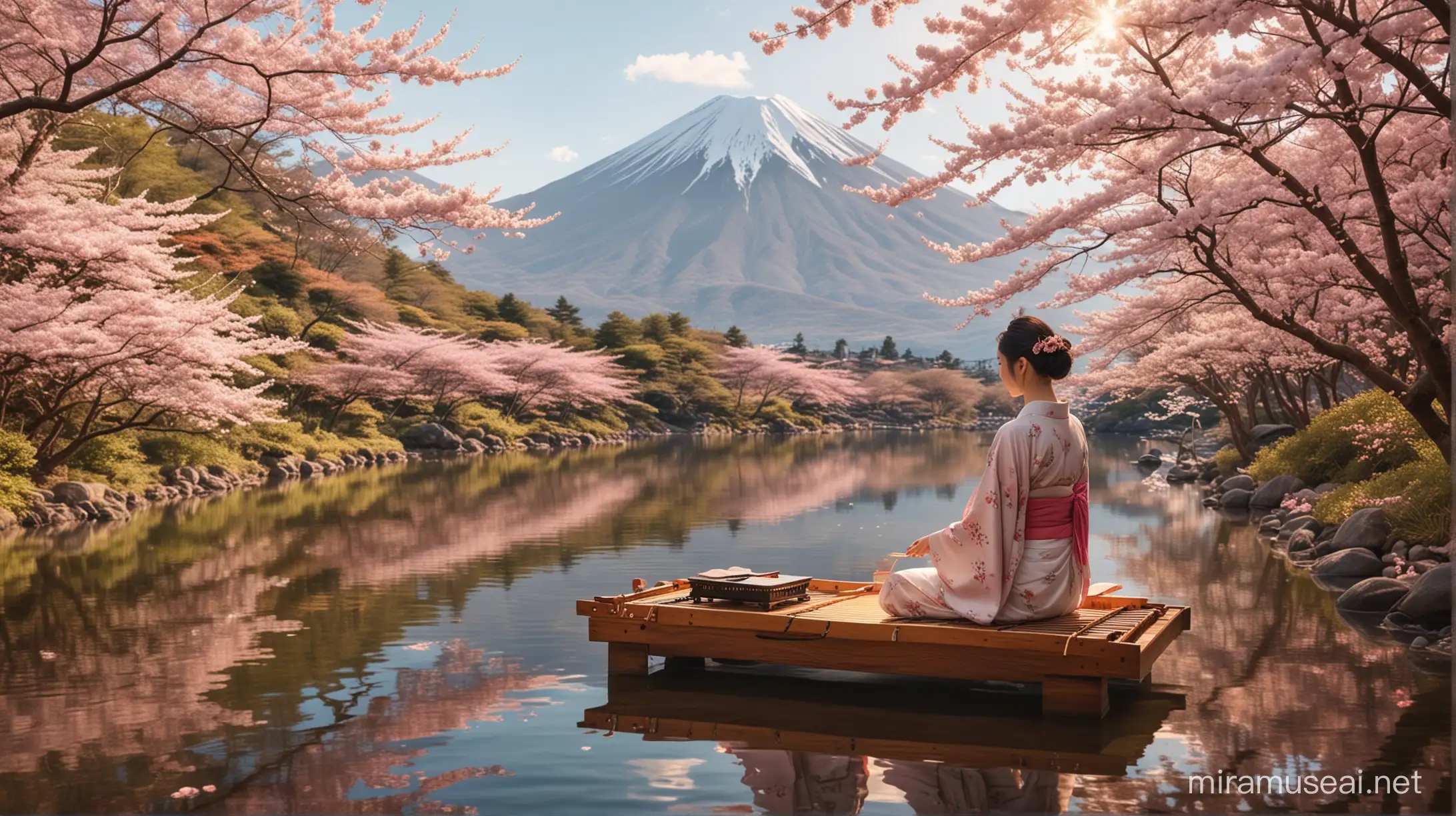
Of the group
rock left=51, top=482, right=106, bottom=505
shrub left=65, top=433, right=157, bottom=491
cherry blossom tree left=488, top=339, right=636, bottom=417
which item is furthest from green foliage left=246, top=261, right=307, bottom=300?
rock left=51, top=482, right=106, bottom=505

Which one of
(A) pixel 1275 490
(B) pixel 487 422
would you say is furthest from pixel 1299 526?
(B) pixel 487 422

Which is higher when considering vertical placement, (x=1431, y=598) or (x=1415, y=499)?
(x=1415, y=499)

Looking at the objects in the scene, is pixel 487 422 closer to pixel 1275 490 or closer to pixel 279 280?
pixel 279 280

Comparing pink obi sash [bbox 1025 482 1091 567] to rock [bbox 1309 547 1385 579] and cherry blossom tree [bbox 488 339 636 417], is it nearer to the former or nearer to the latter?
rock [bbox 1309 547 1385 579]

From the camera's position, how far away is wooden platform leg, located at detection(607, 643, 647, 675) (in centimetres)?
Result: 527

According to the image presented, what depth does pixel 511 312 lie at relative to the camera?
37656 mm

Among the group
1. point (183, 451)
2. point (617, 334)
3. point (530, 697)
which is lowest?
point (530, 697)

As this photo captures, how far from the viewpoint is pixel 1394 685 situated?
5.05m

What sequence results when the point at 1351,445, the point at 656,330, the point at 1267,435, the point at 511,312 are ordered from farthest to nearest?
the point at 656,330 → the point at 511,312 → the point at 1267,435 → the point at 1351,445

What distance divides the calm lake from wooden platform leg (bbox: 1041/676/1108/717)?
0.08 metres

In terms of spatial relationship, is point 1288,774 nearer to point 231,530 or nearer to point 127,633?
point 127,633

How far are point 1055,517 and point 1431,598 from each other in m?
2.78

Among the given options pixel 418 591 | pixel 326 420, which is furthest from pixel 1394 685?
pixel 326 420

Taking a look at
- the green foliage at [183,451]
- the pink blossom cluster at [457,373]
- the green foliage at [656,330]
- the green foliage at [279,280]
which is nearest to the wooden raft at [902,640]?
the green foliage at [183,451]
